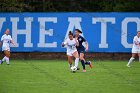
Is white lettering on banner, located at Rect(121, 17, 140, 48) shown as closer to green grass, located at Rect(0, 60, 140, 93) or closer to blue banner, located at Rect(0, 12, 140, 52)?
blue banner, located at Rect(0, 12, 140, 52)

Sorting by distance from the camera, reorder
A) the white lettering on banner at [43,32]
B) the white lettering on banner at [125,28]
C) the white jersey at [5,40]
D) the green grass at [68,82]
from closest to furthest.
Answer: the green grass at [68,82] → the white jersey at [5,40] → the white lettering on banner at [125,28] → the white lettering on banner at [43,32]

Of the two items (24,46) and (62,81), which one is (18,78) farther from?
(24,46)

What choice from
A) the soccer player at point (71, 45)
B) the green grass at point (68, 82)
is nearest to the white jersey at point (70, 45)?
the soccer player at point (71, 45)

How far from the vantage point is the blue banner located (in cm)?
3991

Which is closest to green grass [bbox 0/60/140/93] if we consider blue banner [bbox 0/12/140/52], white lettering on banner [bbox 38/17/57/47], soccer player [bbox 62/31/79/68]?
soccer player [bbox 62/31/79/68]

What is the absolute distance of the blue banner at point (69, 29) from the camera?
39906 mm

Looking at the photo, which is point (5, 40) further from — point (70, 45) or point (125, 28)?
point (125, 28)

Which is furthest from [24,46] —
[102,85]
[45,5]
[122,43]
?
[102,85]

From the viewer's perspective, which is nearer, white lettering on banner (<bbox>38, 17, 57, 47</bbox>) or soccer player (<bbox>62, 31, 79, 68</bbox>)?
soccer player (<bbox>62, 31, 79, 68</bbox>)

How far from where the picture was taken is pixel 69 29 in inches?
1577

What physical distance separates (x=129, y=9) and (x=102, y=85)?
21.2m

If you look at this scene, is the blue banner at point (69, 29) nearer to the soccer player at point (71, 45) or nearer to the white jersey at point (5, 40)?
the white jersey at point (5, 40)

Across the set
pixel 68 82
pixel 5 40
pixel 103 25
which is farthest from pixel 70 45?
pixel 103 25

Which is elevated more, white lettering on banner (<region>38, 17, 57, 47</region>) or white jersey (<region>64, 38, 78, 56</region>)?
white jersey (<region>64, 38, 78, 56</region>)
